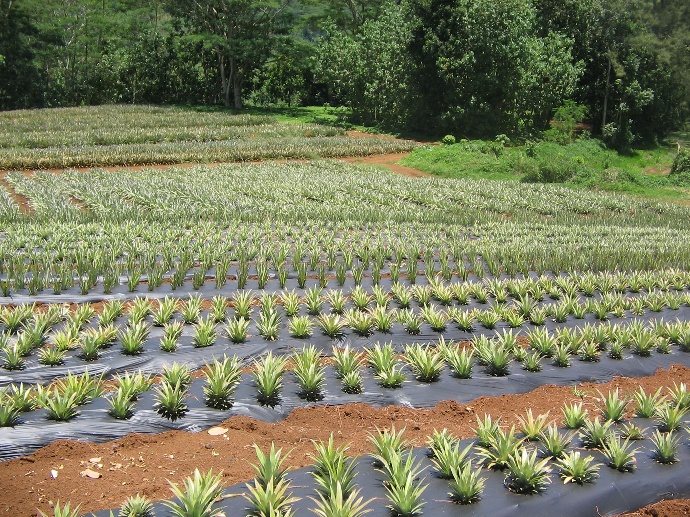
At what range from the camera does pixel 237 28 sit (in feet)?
132

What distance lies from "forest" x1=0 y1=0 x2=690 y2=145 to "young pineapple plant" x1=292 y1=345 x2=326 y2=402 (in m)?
26.0

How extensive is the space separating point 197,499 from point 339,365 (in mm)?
2227

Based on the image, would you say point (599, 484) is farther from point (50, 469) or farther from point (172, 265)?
→ point (172, 265)

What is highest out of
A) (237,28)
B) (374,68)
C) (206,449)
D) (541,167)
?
(237,28)

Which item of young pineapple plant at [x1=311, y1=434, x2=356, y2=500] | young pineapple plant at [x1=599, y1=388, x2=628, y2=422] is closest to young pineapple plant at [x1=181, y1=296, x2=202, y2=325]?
young pineapple plant at [x1=311, y1=434, x2=356, y2=500]

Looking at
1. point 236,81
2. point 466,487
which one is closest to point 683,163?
point 466,487

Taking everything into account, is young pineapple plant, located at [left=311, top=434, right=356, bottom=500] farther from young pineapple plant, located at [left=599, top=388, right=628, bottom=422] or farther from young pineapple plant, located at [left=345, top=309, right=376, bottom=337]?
young pineapple plant, located at [left=345, top=309, right=376, bottom=337]

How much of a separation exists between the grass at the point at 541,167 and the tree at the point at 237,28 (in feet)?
56.1

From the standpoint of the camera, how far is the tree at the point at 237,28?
127ft

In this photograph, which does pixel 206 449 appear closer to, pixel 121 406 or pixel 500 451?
pixel 121 406

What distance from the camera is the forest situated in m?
30.1

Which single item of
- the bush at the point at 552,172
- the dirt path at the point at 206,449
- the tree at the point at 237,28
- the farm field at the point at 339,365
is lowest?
the dirt path at the point at 206,449

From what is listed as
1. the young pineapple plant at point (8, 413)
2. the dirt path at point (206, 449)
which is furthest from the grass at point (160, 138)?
the dirt path at point (206, 449)

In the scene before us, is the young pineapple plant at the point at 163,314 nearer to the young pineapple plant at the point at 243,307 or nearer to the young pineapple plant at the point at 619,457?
the young pineapple plant at the point at 243,307
